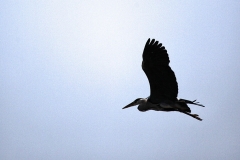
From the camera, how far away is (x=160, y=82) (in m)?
10.8

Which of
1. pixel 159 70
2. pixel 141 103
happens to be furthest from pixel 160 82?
pixel 141 103

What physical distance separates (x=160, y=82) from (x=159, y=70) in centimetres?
53

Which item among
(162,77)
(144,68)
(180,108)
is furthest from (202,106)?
(144,68)

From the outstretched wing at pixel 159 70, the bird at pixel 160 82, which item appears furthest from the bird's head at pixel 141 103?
the outstretched wing at pixel 159 70

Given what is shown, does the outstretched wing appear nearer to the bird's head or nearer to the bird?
the bird

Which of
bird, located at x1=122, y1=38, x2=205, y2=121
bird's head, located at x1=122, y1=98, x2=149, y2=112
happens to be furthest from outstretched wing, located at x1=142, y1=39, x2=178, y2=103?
bird's head, located at x1=122, y1=98, x2=149, y2=112

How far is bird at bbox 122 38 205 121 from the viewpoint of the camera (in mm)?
10352

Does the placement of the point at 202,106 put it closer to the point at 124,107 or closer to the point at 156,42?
the point at 156,42

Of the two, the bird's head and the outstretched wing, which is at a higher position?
the outstretched wing

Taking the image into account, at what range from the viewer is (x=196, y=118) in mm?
11281

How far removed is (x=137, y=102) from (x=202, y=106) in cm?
295

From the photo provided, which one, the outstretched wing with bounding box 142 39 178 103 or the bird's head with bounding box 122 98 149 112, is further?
the bird's head with bounding box 122 98 149 112

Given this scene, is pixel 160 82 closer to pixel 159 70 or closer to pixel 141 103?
pixel 159 70

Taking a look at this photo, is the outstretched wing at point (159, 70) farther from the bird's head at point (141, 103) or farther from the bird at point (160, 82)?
the bird's head at point (141, 103)
